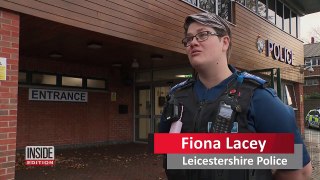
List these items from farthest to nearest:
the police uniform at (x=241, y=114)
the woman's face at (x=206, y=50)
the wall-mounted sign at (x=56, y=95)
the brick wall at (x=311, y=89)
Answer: the brick wall at (x=311, y=89) → the wall-mounted sign at (x=56, y=95) → the woman's face at (x=206, y=50) → the police uniform at (x=241, y=114)

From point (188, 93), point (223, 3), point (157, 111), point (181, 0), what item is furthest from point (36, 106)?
point (188, 93)

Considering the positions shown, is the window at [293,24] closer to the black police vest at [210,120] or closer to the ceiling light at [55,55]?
the ceiling light at [55,55]

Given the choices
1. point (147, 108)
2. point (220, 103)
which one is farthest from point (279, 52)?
point (220, 103)

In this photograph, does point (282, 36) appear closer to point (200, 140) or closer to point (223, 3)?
point (223, 3)

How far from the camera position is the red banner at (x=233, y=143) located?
1.54 meters

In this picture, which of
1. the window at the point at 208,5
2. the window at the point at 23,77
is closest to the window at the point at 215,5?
the window at the point at 208,5

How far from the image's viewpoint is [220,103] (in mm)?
1566

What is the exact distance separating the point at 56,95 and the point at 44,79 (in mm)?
624

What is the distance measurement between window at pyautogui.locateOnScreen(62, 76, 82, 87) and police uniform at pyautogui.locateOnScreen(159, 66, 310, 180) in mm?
10352

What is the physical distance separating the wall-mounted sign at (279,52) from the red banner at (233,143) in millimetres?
13089

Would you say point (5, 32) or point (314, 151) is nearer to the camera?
point (5, 32)

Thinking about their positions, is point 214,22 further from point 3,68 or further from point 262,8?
point 262,8

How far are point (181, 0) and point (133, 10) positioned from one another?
6.34 feet

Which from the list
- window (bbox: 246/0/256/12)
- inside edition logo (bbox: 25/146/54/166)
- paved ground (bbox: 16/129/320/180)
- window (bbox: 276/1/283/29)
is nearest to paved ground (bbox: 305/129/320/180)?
paved ground (bbox: 16/129/320/180)
